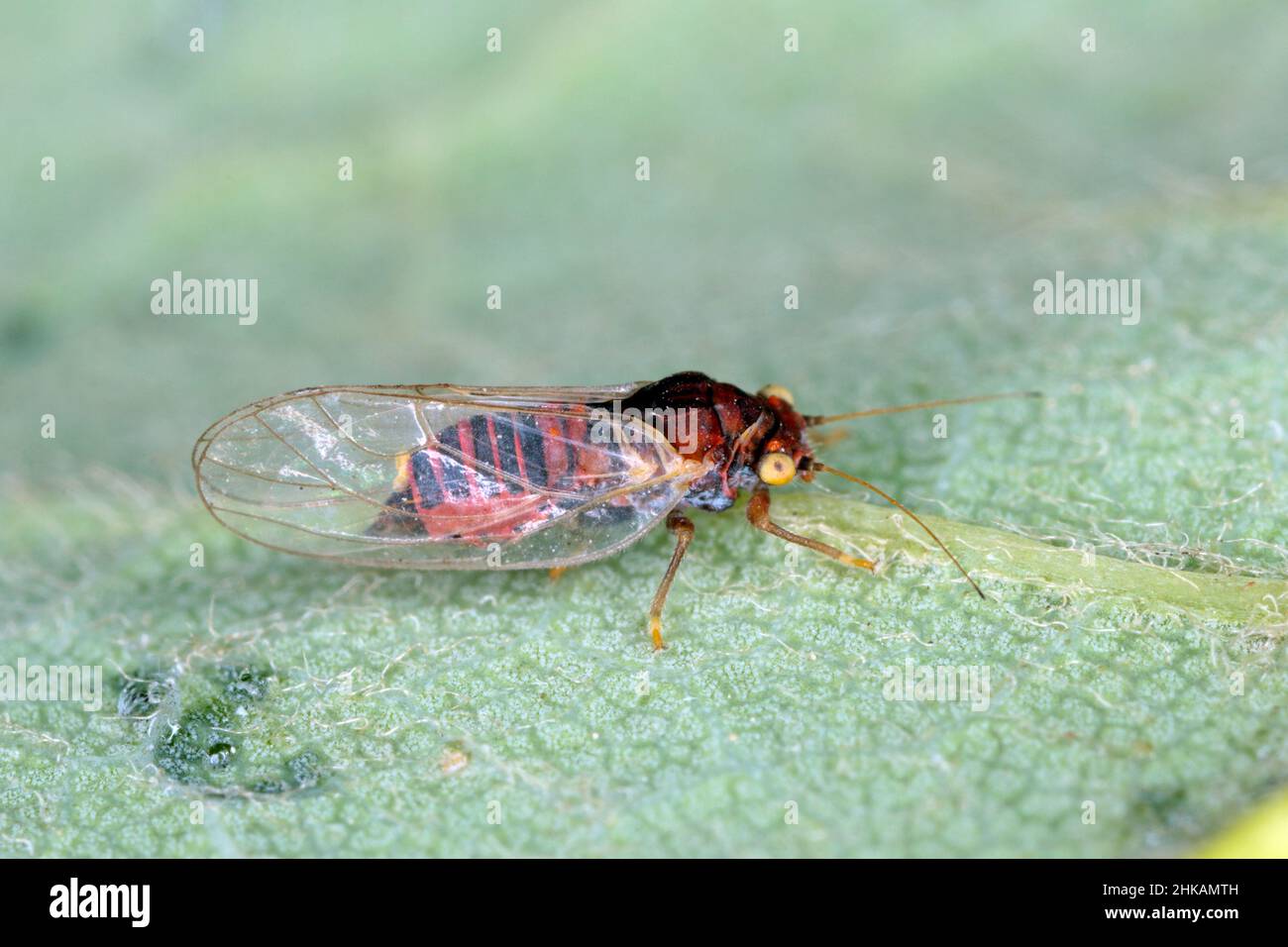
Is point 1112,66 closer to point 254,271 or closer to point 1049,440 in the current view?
point 1049,440

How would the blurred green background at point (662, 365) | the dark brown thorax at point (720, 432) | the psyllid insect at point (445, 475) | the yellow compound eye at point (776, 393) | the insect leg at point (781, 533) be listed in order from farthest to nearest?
the yellow compound eye at point (776, 393)
the dark brown thorax at point (720, 432)
the psyllid insect at point (445, 475)
the insect leg at point (781, 533)
the blurred green background at point (662, 365)

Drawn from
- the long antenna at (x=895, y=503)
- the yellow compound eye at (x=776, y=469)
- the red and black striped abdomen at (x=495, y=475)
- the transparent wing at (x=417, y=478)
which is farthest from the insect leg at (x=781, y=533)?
the red and black striped abdomen at (x=495, y=475)

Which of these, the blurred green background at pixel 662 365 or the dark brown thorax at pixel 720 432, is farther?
the dark brown thorax at pixel 720 432

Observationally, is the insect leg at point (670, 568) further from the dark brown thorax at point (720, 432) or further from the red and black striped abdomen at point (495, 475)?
the red and black striped abdomen at point (495, 475)

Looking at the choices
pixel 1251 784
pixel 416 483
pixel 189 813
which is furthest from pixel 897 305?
pixel 189 813

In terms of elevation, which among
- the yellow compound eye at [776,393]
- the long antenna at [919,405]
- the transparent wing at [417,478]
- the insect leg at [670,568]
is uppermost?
the yellow compound eye at [776,393]

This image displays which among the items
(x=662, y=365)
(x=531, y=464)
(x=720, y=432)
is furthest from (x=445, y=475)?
(x=662, y=365)
